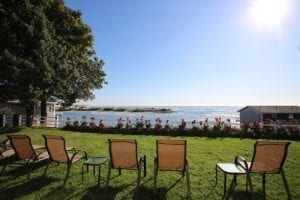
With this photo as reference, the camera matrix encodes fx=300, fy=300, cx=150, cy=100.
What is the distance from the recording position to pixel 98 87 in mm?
26328

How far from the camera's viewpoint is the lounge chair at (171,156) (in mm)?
5863

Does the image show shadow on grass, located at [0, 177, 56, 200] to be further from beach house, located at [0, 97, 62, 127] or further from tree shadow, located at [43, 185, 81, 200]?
beach house, located at [0, 97, 62, 127]

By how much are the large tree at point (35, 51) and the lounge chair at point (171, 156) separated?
48.3 feet

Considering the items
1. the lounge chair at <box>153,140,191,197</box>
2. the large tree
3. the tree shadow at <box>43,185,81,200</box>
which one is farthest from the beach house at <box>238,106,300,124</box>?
the tree shadow at <box>43,185,81,200</box>

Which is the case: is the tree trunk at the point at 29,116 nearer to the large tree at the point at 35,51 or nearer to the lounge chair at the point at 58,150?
the large tree at the point at 35,51

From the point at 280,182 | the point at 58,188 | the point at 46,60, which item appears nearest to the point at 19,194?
the point at 58,188

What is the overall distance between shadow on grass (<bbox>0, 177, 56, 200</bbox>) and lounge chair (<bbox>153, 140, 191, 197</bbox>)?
2461 mm

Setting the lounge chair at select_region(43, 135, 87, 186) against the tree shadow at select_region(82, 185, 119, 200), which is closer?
the tree shadow at select_region(82, 185, 119, 200)

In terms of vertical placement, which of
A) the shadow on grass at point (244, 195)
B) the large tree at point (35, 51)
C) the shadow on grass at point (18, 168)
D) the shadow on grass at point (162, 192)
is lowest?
the shadow on grass at point (244, 195)

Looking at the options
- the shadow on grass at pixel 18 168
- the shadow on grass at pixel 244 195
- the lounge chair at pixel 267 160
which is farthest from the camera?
the shadow on grass at pixel 18 168

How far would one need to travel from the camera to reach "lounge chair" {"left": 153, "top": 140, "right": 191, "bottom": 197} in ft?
19.2

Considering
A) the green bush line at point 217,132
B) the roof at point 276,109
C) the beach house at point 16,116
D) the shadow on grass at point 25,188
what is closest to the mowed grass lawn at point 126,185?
the shadow on grass at point 25,188

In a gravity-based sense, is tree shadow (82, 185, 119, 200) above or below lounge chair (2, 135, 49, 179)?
below

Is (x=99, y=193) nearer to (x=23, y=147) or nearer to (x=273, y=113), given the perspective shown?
(x=23, y=147)
